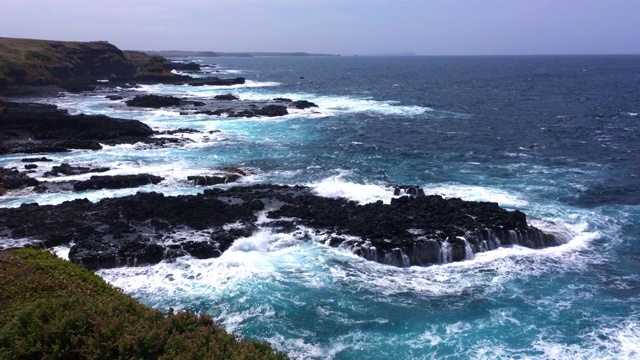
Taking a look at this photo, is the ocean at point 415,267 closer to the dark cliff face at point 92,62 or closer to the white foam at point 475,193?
the white foam at point 475,193

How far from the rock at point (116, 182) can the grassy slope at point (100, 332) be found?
860 inches

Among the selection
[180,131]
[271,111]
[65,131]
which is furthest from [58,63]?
[180,131]

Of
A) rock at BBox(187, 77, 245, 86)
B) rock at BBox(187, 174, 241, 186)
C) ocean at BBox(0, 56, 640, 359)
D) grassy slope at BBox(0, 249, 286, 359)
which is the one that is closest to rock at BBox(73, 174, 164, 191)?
ocean at BBox(0, 56, 640, 359)

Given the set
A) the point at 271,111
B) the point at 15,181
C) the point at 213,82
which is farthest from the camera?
the point at 213,82

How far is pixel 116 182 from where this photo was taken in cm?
3597

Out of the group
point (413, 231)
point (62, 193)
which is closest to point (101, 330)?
point (413, 231)

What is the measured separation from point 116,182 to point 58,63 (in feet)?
278

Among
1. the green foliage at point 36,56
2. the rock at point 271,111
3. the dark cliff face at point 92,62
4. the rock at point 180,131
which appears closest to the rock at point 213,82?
the dark cliff face at point 92,62

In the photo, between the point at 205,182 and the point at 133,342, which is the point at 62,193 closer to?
the point at 205,182

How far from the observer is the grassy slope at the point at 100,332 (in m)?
11.4

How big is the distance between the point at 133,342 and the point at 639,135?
205 ft

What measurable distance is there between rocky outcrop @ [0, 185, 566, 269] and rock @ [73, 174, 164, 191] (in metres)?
4.72

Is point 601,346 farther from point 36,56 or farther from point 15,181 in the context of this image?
point 36,56

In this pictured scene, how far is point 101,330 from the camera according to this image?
1170 centimetres
